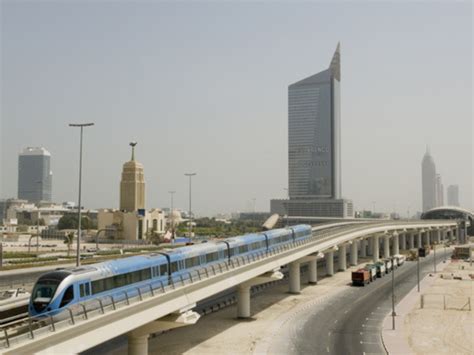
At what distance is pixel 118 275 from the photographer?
3222 cm

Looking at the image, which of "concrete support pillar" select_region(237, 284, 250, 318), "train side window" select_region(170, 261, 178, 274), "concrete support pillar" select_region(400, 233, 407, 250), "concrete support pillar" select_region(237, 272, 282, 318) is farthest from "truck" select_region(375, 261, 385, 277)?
"concrete support pillar" select_region(400, 233, 407, 250)

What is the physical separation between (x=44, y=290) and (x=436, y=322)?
→ 4271 centimetres

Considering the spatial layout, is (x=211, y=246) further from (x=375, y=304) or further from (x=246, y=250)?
(x=375, y=304)

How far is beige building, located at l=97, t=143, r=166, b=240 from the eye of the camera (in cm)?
15512

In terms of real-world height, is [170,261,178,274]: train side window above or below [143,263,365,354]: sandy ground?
above

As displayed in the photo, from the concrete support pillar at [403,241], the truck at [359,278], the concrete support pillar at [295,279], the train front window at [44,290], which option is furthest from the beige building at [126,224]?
the train front window at [44,290]

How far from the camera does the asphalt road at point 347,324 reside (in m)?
42.4

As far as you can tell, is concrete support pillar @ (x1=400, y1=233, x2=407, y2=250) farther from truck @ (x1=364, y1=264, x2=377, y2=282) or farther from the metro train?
the metro train

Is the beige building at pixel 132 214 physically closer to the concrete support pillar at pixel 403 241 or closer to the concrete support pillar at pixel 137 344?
the concrete support pillar at pixel 403 241

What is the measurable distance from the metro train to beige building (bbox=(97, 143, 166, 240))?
107m

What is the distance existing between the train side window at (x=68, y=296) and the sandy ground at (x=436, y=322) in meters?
27.4

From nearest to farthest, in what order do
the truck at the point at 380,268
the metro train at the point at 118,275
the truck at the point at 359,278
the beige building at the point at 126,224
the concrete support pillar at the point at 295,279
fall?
the metro train at the point at 118,275 → the concrete support pillar at the point at 295,279 → the truck at the point at 359,278 → the truck at the point at 380,268 → the beige building at the point at 126,224

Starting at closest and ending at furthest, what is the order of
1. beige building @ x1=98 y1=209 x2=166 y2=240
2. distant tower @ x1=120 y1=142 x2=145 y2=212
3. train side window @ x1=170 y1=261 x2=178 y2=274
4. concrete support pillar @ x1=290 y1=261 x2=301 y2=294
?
train side window @ x1=170 y1=261 x2=178 y2=274, concrete support pillar @ x1=290 y1=261 x2=301 y2=294, beige building @ x1=98 y1=209 x2=166 y2=240, distant tower @ x1=120 y1=142 x2=145 y2=212

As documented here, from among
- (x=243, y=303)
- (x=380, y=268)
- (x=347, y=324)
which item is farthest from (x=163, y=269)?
(x=380, y=268)
